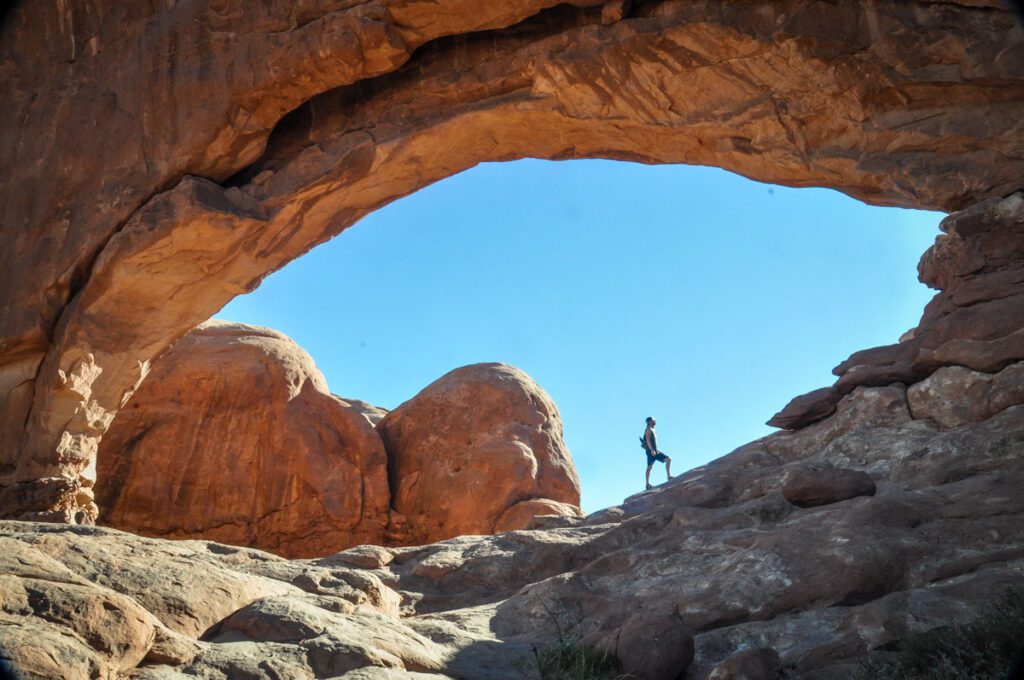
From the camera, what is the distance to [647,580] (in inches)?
387

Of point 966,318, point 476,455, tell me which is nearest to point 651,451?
point 476,455

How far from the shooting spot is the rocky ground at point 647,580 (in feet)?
21.7

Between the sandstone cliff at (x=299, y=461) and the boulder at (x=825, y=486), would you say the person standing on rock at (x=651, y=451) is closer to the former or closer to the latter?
the sandstone cliff at (x=299, y=461)

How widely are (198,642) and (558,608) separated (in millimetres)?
4098

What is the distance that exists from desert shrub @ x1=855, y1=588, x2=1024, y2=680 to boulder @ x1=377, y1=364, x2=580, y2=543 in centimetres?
1399

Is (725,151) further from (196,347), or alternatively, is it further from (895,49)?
(196,347)

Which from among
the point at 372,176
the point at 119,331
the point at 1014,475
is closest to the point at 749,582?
the point at 1014,475

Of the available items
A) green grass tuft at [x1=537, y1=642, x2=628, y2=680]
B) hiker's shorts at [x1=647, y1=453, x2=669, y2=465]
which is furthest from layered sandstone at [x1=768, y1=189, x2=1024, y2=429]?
hiker's shorts at [x1=647, y1=453, x2=669, y2=465]

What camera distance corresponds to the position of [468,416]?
77.8 ft

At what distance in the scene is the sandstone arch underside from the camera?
13.5 m

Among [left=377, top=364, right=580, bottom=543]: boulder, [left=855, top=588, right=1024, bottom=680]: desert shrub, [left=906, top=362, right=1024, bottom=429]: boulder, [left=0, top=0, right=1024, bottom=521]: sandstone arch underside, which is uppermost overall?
[left=0, top=0, right=1024, bottom=521]: sandstone arch underside

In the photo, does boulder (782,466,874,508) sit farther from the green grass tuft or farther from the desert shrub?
the green grass tuft

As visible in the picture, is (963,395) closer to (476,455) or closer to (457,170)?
(457,170)

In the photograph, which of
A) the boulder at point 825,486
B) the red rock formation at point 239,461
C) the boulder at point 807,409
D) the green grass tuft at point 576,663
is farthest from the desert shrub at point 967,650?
the red rock formation at point 239,461
